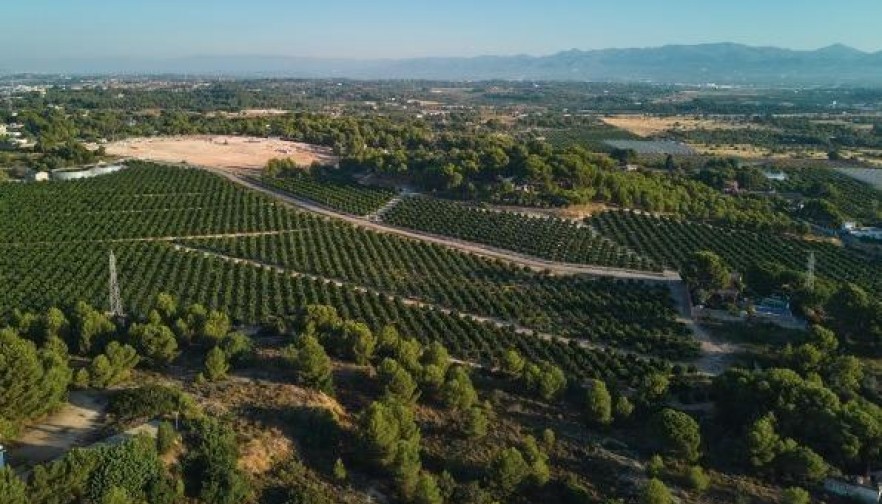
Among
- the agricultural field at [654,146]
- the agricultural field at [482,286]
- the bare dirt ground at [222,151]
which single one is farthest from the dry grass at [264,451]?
the agricultural field at [654,146]

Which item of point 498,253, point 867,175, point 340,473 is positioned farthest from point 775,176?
point 340,473

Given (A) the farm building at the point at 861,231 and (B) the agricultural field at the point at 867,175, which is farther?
(B) the agricultural field at the point at 867,175

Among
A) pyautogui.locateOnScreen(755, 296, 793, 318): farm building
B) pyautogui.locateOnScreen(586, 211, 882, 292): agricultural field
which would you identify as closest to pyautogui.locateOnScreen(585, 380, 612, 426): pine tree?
pyautogui.locateOnScreen(755, 296, 793, 318): farm building

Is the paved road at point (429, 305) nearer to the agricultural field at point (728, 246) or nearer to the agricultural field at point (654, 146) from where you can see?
the agricultural field at point (728, 246)

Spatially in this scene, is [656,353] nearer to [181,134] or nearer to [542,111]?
[181,134]

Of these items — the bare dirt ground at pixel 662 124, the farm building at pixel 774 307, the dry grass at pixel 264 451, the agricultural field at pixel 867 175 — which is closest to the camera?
the dry grass at pixel 264 451

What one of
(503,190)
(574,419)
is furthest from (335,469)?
(503,190)
